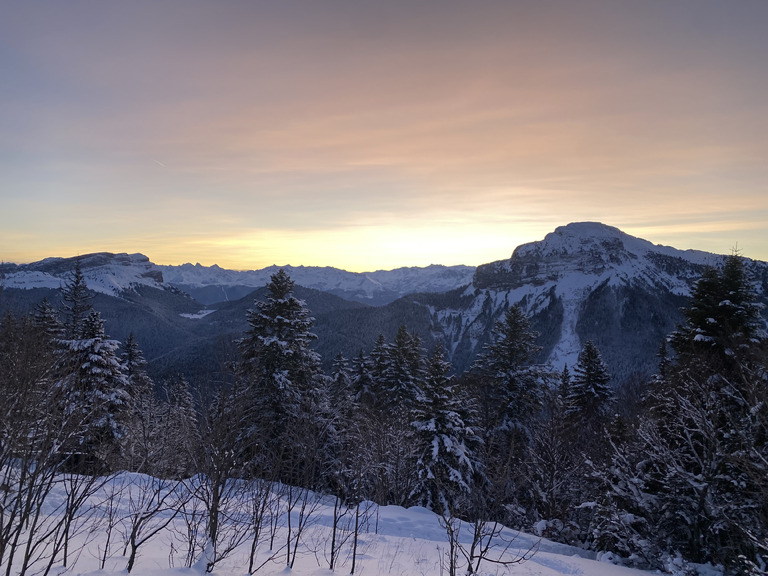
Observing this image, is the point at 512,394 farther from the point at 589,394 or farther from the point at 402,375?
the point at 402,375

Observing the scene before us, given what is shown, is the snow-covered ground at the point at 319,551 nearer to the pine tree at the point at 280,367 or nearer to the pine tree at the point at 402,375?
the pine tree at the point at 280,367

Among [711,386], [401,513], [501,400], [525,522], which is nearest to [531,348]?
[501,400]

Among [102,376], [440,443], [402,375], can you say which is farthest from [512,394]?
[102,376]

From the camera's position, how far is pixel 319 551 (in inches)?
558

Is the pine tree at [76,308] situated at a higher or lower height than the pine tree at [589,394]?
higher

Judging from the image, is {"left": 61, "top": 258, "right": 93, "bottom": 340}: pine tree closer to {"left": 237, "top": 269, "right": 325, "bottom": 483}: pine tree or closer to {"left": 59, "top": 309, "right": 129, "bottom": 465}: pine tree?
{"left": 59, "top": 309, "right": 129, "bottom": 465}: pine tree

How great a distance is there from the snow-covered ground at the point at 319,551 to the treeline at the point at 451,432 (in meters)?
0.95

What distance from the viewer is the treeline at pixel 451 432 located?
11.4m

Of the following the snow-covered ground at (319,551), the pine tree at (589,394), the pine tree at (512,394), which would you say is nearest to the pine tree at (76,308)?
the snow-covered ground at (319,551)

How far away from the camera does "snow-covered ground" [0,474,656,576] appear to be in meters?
10.2

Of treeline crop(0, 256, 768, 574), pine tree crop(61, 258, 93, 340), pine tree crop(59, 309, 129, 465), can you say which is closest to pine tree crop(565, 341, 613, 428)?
treeline crop(0, 256, 768, 574)

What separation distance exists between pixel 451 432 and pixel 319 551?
1060 cm

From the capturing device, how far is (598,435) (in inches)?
1038

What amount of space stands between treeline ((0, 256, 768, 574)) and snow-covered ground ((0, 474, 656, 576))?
95 centimetres
